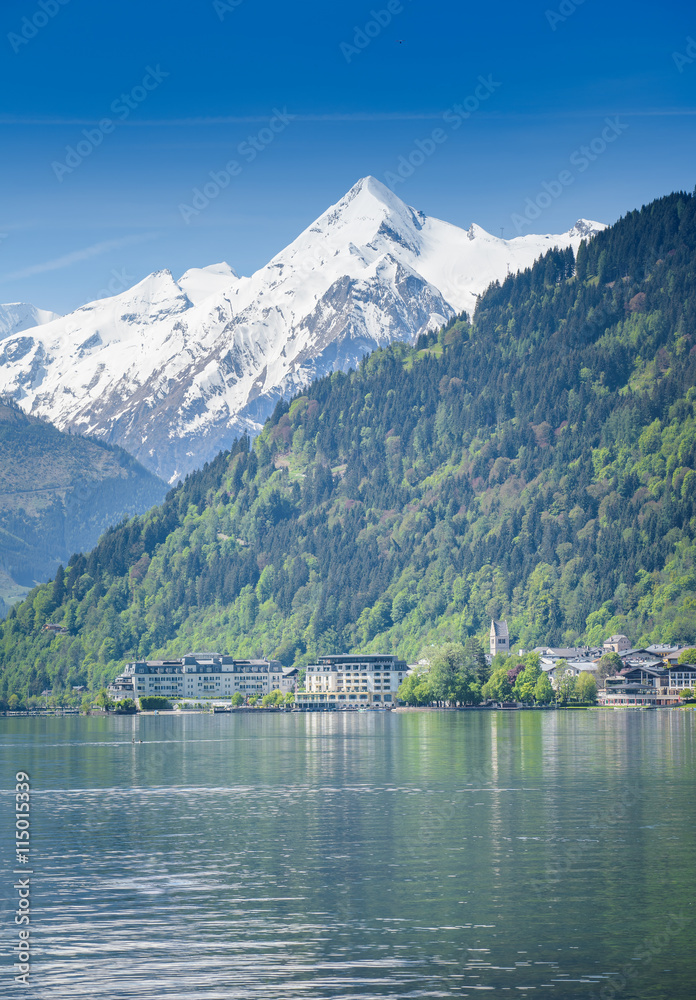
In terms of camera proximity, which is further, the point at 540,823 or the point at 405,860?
the point at 540,823

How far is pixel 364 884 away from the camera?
62.9 meters

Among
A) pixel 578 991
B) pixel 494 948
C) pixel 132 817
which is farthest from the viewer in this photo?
pixel 132 817

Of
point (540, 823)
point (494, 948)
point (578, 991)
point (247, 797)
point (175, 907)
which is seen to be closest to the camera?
point (578, 991)

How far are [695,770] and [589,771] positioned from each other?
25.7 ft

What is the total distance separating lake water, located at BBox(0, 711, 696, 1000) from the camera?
4828 centimetres

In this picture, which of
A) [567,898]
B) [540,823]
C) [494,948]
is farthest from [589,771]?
[494,948]

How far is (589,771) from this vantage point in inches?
4464

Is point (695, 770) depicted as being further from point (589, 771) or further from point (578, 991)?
point (578, 991)

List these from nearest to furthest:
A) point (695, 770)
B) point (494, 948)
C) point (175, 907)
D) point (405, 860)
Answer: point (494, 948), point (175, 907), point (405, 860), point (695, 770)

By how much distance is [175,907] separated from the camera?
2314 inches

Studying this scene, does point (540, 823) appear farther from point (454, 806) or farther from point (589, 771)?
point (589, 771)

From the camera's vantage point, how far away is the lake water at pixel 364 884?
158 feet

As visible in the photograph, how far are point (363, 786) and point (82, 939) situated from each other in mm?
52793

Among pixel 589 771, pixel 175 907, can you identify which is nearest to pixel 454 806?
pixel 589 771
